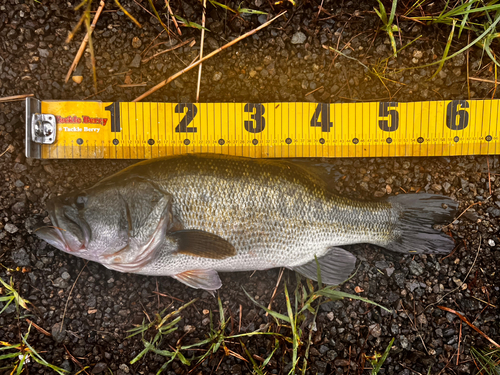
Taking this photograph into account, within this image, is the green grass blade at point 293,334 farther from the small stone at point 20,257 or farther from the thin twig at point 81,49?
the thin twig at point 81,49

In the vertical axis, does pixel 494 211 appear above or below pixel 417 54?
below

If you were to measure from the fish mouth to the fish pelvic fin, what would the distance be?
758 mm

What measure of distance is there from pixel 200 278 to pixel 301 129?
4.90ft

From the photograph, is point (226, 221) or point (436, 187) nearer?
point (226, 221)

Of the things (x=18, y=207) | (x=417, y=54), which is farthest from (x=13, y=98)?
(x=417, y=54)

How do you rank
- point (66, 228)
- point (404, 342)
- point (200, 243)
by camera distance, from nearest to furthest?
point (66, 228) → point (200, 243) → point (404, 342)

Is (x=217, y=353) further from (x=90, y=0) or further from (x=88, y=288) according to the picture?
(x=90, y=0)

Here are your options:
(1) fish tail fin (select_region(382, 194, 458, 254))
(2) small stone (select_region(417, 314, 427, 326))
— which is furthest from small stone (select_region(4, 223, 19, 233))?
(2) small stone (select_region(417, 314, 427, 326))

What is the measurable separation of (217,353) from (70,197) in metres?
1.73

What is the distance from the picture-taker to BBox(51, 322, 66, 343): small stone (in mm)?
2785

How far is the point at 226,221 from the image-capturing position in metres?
2.44

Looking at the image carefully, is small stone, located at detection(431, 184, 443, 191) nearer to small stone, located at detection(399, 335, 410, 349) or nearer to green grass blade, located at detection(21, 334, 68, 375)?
small stone, located at detection(399, 335, 410, 349)

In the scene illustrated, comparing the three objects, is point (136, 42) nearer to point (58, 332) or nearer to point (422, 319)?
point (58, 332)

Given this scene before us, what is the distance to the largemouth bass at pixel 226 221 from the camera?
232cm
